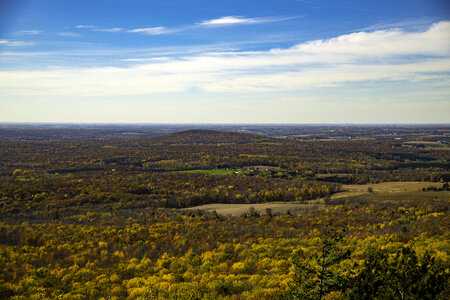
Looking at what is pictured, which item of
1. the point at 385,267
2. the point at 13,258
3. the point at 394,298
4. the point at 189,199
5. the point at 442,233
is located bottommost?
the point at 189,199

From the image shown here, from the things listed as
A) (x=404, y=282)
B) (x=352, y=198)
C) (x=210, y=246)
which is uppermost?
(x=404, y=282)

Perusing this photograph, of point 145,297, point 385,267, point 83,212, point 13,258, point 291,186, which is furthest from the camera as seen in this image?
point 291,186

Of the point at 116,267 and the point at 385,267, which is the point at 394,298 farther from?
the point at 116,267

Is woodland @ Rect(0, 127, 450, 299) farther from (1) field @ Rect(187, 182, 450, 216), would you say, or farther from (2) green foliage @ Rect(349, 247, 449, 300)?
(1) field @ Rect(187, 182, 450, 216)

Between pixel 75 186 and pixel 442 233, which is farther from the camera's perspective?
pixel 75 186

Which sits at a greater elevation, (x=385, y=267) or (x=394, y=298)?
(x=385, y=267)

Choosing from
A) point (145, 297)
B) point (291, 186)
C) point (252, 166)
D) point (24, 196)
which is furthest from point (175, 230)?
point (252, 166)

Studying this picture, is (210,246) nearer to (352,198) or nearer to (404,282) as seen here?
(404,282)

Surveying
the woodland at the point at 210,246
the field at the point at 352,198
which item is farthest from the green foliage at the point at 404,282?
the field at the point at 352,198

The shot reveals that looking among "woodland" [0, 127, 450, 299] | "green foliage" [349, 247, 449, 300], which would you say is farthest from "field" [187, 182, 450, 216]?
"green foliage" [349, 247, 449, 300]

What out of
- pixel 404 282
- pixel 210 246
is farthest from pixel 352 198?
pixel 404 282

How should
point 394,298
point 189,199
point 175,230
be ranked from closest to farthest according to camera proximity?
point 394,298 → point 175,230 → point 189,199
